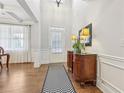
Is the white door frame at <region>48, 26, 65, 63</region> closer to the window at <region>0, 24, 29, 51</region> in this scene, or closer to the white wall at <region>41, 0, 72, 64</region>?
the white wall at <region>41, 0, 72, 64</region>

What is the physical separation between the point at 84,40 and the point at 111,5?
7.42ft

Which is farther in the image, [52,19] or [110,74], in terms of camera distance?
[52,19]

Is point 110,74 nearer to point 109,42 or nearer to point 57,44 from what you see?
point 109,42

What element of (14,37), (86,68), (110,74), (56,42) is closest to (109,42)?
(110,74)

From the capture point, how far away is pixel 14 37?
309 inches

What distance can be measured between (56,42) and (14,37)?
261 cm

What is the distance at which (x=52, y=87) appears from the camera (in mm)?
3705

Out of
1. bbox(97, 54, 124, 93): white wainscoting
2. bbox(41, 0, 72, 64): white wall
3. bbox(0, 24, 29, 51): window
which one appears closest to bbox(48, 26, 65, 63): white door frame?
bbox(41, 0, 72, 64): white wall

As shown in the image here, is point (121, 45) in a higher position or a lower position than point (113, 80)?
higher

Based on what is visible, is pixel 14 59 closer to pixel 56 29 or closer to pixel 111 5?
pixel 56 29

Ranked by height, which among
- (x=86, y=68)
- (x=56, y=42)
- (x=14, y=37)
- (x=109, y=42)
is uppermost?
(x=14, y=37)

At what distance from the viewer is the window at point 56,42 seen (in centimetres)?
880

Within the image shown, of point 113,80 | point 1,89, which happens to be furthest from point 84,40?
point 1,89

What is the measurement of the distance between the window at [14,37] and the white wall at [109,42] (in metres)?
5.10
